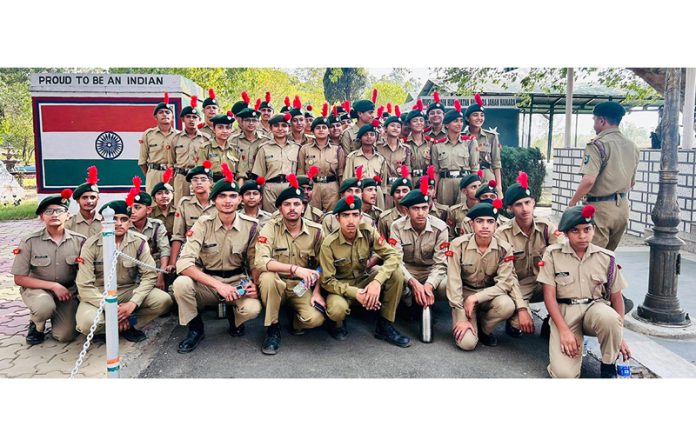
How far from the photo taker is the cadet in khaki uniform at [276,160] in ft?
18.7

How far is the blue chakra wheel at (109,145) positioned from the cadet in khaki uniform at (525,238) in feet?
18.7

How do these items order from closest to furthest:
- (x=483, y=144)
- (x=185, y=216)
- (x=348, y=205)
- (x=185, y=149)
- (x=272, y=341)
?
(x=272, y=341) → (x=348, y=205) → (x=185, y=216) → (x=185, y=149) → (x=483, y=144)

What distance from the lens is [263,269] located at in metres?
4.15

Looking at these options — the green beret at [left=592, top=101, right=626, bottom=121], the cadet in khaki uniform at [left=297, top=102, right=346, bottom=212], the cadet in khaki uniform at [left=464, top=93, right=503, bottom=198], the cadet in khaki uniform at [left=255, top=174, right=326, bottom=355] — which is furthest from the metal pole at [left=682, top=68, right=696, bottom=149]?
the cadet in khaki uniform at [left=255, top=174, right=326, bottom=355]

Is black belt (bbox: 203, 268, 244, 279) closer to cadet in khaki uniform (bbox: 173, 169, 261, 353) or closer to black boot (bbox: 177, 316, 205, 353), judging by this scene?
cadet in khaki uniform (bbox: 173, 169, 261, 353)

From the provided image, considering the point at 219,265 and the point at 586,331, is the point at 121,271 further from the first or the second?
A: the point at 586,331

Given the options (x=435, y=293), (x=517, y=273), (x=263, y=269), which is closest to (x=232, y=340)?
(x=263, y=269)

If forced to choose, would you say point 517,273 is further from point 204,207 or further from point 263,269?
point 204,207

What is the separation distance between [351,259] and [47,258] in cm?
247

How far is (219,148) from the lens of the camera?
5.82 meters

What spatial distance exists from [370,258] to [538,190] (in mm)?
9404

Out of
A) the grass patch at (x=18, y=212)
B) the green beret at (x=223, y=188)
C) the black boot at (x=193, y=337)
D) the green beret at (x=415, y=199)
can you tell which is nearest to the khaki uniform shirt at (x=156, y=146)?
the green beret at (x=223, y=188)

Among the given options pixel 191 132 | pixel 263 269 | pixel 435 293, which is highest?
pixel 191 132

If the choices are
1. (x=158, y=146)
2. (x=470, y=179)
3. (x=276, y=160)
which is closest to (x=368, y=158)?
(x=276, y=160)
